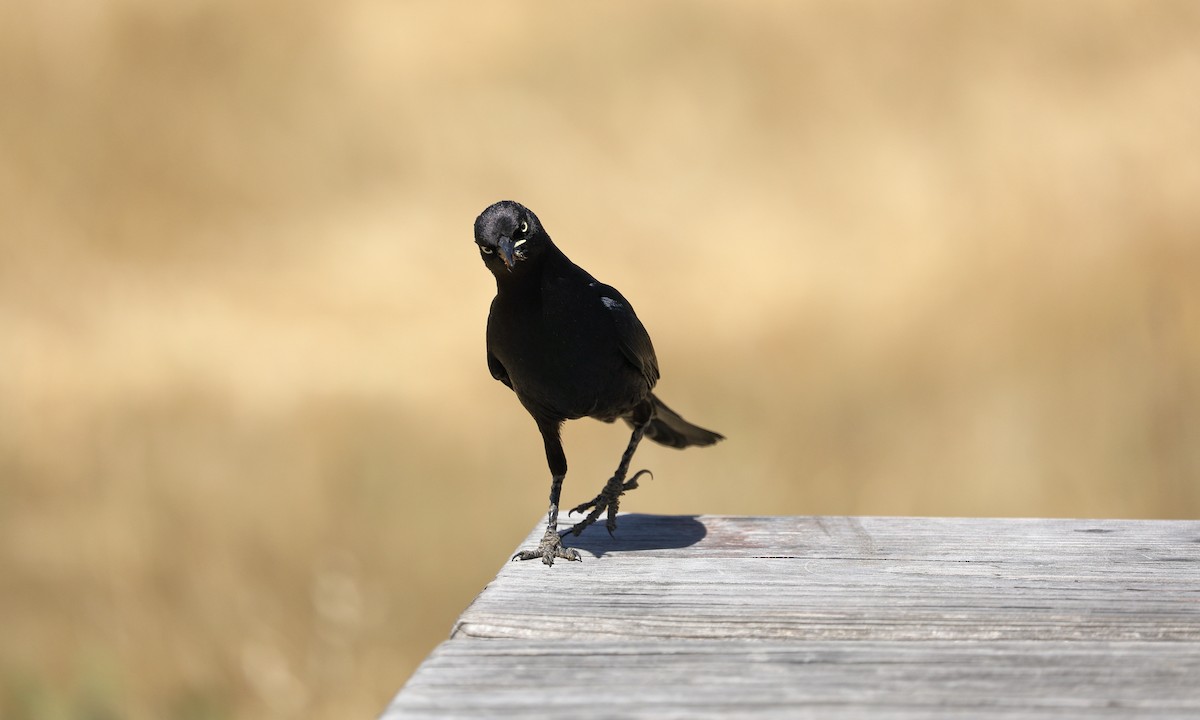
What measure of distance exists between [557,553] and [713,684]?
3.99ft

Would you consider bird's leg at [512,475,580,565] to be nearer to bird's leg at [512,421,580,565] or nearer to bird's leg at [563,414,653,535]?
bird's leg at [512,421,580,565]

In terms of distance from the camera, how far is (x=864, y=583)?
265cm

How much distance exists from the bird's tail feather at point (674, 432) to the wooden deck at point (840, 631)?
4.16 ft

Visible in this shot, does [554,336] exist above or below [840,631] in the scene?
above

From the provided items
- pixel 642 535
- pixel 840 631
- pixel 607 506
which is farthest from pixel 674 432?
pixel 840 631

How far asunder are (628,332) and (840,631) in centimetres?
168

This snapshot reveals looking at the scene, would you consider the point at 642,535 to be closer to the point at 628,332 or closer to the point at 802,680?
the point at 628,332

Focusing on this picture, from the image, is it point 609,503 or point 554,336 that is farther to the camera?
point 609,503

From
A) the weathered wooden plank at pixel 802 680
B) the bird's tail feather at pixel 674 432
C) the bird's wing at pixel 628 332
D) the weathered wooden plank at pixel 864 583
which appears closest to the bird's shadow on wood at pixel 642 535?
the weathered wooden plank at pixel 864 583

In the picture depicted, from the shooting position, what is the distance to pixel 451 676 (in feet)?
6.39

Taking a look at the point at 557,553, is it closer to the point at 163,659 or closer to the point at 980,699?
the point at 980,699

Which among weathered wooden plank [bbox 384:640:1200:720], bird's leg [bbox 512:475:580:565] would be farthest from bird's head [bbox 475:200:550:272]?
weathered wooden plank [bbox 384:640:1200:720]

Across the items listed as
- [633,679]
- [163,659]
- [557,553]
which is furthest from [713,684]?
[163,659]

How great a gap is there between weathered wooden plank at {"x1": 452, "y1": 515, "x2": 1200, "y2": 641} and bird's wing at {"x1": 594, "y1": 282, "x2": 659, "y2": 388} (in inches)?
24.3
